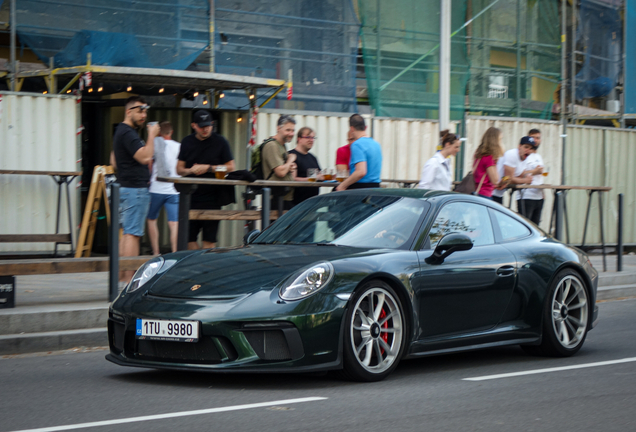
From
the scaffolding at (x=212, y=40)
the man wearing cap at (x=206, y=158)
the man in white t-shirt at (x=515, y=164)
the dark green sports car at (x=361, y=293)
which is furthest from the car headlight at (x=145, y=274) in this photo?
the man in white t-shirt at (x=515, y=164)

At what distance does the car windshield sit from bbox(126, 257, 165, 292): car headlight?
2.86 feet

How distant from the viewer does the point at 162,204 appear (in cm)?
1220

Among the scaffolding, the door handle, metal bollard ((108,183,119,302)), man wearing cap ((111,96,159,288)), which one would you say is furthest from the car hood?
the scaffolding

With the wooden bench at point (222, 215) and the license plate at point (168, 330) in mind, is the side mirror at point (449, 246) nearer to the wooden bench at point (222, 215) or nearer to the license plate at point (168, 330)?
the license plate at point (168, 330)

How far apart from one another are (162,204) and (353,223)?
19.5 feet

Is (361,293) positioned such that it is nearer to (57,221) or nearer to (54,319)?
(54,319)

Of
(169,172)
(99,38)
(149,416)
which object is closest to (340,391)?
(149,416)

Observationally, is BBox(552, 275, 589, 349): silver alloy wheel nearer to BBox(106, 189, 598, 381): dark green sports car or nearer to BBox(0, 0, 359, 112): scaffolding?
BBox(106, 189, 598, 381): dark green sports car

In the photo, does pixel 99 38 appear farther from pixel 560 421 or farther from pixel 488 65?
pixel 560 421

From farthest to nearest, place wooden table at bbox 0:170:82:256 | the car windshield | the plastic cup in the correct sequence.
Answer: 1. wooden table at bbox 0:170:82:256
2. the plastic cup
3. the car windshield

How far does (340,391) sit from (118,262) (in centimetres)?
365

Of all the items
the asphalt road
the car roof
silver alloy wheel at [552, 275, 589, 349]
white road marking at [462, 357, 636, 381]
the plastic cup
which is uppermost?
the plastic cup

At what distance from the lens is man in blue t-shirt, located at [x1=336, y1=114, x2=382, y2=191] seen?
10359 millimetres

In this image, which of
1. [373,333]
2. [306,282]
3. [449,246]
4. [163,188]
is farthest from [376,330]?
[163,188]
